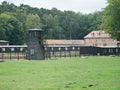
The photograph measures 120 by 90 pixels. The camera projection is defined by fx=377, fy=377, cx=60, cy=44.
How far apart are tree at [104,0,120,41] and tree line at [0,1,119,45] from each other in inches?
1254

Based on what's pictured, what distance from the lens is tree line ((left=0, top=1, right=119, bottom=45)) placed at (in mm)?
106812

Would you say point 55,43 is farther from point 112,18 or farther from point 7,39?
point 112,18

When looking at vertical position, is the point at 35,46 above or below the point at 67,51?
above

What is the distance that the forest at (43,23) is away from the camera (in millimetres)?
106812

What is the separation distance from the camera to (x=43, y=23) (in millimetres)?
132250

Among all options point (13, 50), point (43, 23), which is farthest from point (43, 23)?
point (13, 50)

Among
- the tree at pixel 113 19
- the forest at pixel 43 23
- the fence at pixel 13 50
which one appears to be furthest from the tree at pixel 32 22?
the tree at pixel 113 19

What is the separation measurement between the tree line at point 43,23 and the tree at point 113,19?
31.9 meters

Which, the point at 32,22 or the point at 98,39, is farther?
the point at 98,39

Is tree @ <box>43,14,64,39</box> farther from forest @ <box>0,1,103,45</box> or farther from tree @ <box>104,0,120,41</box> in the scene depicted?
tree @ <box>104,0,120,41</box>

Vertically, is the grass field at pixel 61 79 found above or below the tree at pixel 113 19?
below

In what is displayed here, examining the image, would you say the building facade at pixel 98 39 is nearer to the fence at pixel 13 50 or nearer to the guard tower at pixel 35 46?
the fence at pixel 13 50

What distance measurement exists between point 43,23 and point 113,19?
63.2m

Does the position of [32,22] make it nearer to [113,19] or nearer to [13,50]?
[13,50]
